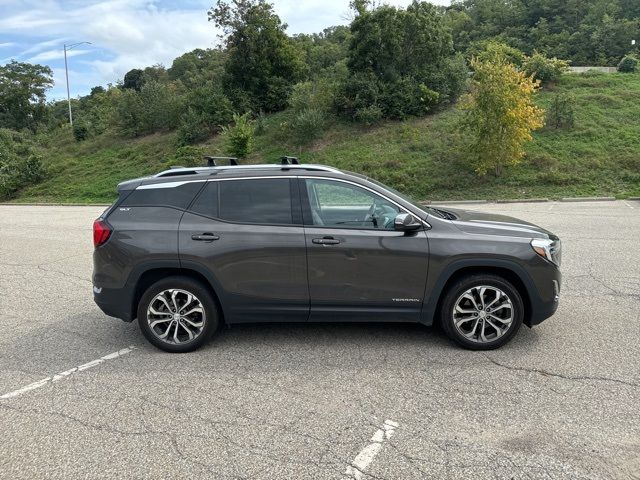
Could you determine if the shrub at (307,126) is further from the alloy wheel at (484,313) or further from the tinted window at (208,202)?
the alloy wheel at (484,313)

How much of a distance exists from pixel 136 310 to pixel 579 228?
9959mm

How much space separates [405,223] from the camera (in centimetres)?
427

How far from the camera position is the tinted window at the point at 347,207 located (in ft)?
14.6

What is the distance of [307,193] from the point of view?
4570mm

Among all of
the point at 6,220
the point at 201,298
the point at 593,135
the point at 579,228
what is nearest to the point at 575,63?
the point at 593,135

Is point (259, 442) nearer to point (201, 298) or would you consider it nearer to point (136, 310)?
point (201, 298)

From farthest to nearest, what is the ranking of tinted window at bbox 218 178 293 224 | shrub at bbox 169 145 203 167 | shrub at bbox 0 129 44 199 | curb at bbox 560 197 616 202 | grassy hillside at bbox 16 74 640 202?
shrub at bbox 0 129 44 199 < shrub at bbox 169 145 203 167 < grassy hillside at bbox 16 74 640 202 < curb at bbox 560 197 616 202 < tinted window at bbox 218 178 293 224

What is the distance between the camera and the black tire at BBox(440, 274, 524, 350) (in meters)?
4.35

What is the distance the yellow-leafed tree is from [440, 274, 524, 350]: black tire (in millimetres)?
14941

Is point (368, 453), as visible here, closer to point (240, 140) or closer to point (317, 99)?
point (240, 140)

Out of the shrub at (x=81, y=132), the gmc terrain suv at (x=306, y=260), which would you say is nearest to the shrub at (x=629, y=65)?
A: the gmc terrain suv at (x=306, y=260)

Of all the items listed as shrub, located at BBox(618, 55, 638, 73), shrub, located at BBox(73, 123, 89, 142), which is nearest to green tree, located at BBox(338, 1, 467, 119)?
shrub, located at BBox(618, 55, 638, 73)

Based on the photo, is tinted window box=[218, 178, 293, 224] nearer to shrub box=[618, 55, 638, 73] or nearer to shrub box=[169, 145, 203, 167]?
shrub box=[169, 145, 203, 167]

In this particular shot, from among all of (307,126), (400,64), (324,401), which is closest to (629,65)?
(400,64)
